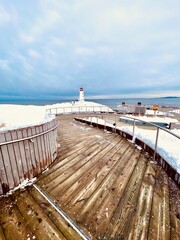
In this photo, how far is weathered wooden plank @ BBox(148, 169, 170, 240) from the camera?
182 cm

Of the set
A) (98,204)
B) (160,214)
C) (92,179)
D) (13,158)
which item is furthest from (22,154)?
(160,214)

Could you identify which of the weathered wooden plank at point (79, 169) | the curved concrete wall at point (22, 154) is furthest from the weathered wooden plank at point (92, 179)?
the curved concrete wall at point (22, 154)

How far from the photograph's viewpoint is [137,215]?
6.86 feet

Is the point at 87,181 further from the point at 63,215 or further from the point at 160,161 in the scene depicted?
the point at 160,161

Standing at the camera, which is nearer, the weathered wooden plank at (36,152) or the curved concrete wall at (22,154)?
the curved concrete wall at (22,154)

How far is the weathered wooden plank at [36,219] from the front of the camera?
1801 millimetres

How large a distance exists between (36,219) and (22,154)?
1.30 metres

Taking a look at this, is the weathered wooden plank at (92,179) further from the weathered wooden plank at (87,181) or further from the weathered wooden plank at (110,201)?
the weathered wooden plank at (110,201)

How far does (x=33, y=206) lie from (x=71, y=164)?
149 cm

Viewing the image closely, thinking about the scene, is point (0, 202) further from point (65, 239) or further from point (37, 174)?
point (65, 239)

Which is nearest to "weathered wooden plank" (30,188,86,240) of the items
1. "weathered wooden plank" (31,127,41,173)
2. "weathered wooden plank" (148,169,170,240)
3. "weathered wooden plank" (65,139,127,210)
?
"weathered wooden plank" (65,139,127,210)

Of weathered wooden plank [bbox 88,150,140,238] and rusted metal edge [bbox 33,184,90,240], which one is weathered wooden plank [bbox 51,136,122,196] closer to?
rusted metal edge [bbox 33,184,90,240]

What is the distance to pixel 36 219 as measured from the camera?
2.02 meters

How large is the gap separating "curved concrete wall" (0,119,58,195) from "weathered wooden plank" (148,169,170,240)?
2.67 m
